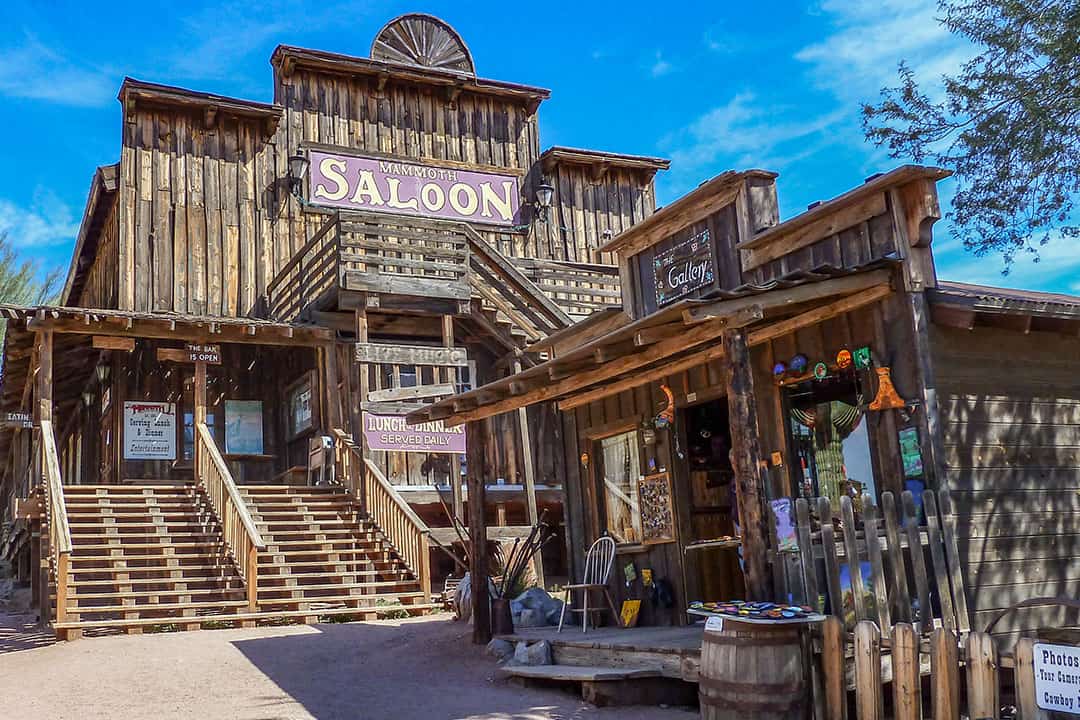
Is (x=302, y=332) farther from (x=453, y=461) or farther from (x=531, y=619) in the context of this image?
(x=531, y=619)

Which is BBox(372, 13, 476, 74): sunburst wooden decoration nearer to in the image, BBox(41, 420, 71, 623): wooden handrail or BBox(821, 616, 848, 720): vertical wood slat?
BBox(41, 420, 71, 623): wooden handrail

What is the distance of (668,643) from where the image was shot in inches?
318

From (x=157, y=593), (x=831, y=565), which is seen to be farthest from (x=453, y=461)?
(x=831, y=565)

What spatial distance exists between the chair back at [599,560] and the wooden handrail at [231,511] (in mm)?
4412

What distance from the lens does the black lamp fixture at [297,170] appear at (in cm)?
1972

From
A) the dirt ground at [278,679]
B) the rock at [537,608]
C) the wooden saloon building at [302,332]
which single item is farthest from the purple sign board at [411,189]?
the rock at [537,608]

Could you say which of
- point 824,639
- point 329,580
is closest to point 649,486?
point 824,639

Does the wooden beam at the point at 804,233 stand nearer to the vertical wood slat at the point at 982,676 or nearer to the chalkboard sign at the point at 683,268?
the chalkboard sign at the point at 683,268

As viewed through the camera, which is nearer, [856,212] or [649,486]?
[856,212]

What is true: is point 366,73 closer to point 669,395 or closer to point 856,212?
point 669,395

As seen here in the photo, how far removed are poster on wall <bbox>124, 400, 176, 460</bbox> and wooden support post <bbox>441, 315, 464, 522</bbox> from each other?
504 cm

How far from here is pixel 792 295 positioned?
24.7ft

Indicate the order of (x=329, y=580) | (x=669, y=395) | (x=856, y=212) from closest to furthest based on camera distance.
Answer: (x=856, y=212)
(x=669, y=395)
(x=329, y=580)

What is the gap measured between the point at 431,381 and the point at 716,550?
879cm
